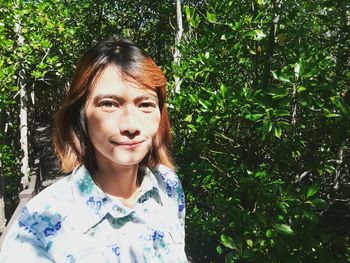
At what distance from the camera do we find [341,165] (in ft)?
9.95

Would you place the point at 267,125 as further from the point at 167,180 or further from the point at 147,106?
the point at 147,106

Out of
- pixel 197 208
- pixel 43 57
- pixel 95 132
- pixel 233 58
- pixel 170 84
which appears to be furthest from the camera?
pixel 43 57

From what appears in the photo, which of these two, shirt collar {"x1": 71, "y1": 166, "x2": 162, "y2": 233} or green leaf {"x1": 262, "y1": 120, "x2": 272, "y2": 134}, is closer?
shirt collar {"x1": 71, "y1": 166, "x2": 162, "y2": 233}

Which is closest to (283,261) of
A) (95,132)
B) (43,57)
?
(95,132)

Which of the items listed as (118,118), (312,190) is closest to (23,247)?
(118,118)

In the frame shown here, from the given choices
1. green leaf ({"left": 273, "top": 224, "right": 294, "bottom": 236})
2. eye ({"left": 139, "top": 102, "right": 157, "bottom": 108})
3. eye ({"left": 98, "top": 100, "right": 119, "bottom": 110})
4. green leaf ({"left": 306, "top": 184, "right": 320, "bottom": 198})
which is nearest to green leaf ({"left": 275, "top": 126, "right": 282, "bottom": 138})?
green leaf ({"left": 306, "top": 184, "right": 320, "bottom": 198})

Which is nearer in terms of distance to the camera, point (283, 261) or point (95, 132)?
point (95, 132)

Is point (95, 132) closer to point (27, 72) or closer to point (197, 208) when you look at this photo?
point (197, 208)

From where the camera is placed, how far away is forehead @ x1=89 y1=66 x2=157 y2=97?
4.76ft

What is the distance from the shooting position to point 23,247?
49.8 inches

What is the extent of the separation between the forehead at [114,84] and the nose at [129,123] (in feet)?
0.22

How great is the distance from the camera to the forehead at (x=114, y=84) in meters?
1.45

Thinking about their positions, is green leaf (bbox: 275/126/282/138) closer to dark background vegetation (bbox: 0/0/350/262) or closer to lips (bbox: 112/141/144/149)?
dark background vegetation (bbox: 0/0/350/262)

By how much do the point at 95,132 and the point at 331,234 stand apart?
6.92 ft
